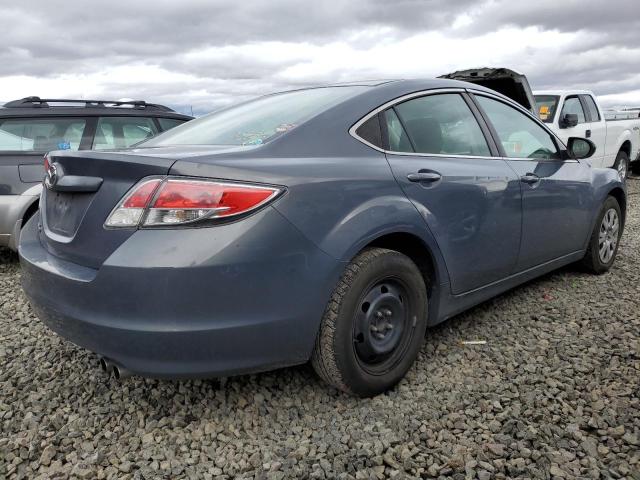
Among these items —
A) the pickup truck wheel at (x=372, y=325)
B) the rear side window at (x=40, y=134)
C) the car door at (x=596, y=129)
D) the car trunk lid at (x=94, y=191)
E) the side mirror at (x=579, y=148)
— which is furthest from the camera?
the car door at (x=596, y=129)

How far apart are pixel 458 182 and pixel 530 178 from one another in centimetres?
82

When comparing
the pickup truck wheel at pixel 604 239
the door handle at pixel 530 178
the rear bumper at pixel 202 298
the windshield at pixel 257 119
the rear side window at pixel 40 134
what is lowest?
the pickup truck wheel at pixel 604 239

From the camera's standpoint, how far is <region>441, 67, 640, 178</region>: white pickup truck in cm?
784

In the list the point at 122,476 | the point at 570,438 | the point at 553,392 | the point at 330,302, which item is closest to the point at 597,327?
the point at 553,392

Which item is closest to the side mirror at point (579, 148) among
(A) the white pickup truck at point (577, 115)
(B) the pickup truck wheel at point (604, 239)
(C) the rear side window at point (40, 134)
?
Result: (B) the pickup truck wheel at point (604, 239)

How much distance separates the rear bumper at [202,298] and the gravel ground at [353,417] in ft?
1.23

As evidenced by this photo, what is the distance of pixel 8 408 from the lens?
2.50m

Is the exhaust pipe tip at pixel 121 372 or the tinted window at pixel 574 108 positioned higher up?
the tinted window at pixel 574 108

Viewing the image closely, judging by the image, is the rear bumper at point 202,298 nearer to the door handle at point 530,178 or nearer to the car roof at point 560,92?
the door handle at point 530,178

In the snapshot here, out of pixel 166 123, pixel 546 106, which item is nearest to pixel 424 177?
pixel 166 123

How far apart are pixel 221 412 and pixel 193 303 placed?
73 cm

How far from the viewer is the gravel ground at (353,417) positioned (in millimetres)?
2068

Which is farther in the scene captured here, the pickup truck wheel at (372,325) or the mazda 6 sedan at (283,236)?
the pickup truck wheel at (372,325)

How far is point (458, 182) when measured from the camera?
109 inches
